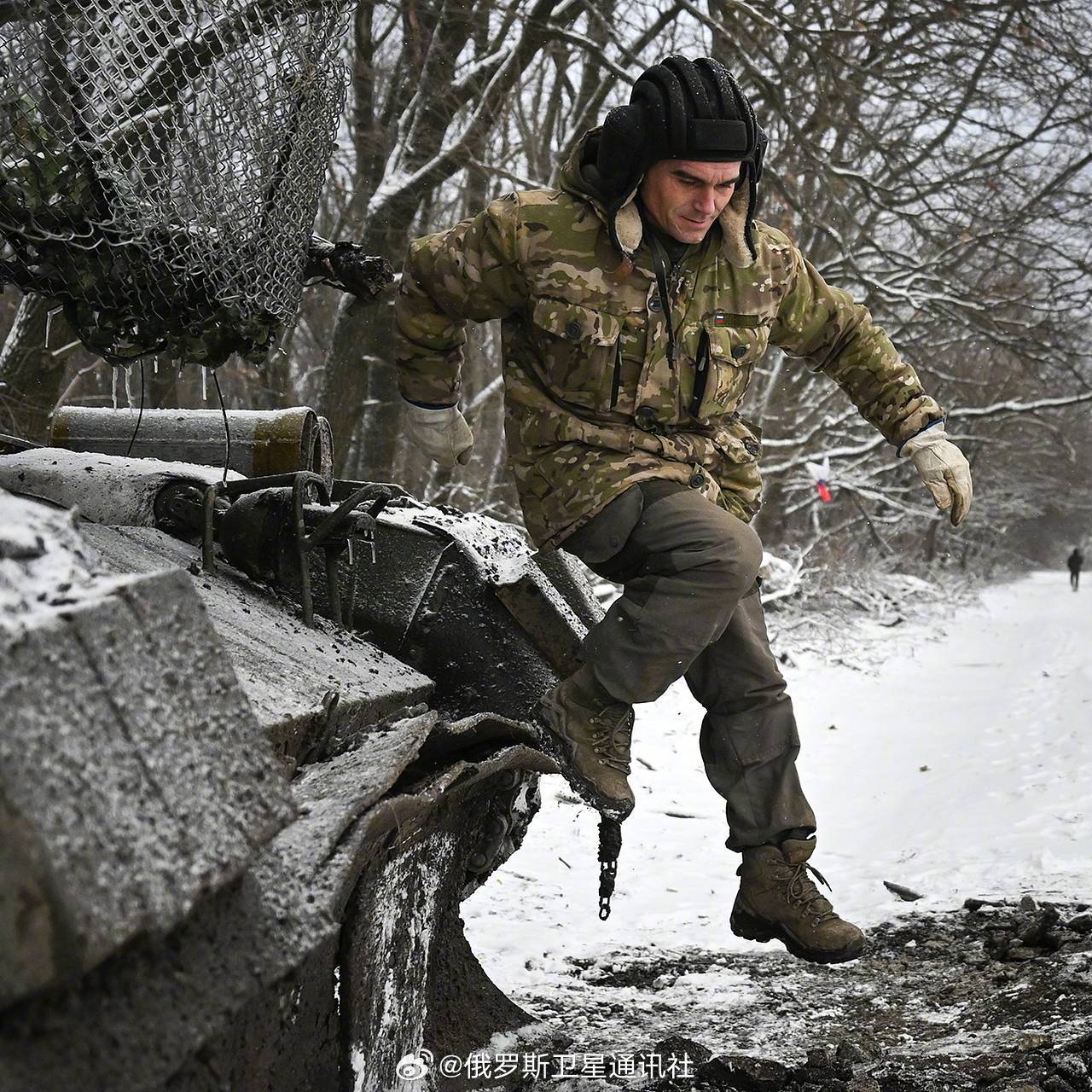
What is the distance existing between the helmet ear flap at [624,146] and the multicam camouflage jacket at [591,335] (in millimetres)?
58

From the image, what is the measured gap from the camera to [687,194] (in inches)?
107

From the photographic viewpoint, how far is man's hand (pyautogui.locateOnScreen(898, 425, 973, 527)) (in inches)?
115

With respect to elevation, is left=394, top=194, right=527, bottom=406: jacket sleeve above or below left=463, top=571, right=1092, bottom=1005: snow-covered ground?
above

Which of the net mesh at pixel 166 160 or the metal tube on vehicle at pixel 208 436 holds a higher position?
the net mesh at pixel 166 160

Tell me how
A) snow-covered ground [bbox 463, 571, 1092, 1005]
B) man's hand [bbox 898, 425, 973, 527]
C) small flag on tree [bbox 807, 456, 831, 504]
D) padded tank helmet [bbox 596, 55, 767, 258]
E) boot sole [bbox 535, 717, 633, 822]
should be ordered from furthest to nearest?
small flag on tree [bbox 807, 456, 831, 504]
snow-covered ground [bbox 463, 571, 1092, 1005]
man's hand [bbox 898, 425, 973, 527]
boot sole [bbox 535, 717, 633, 822]
padded tank helmet [bbox 596, 55, 767, 258]

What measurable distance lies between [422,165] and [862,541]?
17717 mm

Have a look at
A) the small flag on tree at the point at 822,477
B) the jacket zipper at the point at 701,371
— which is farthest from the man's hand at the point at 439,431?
the small flag on tree at the point at 822,477

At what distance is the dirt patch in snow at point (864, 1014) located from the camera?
105 inches

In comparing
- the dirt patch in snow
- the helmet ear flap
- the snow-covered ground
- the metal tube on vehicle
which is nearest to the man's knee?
the helmet ear flap

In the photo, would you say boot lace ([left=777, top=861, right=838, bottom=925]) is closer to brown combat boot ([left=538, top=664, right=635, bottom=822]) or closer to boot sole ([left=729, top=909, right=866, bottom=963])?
boot sole ([left=729, top=909, right=866, bottom=963])

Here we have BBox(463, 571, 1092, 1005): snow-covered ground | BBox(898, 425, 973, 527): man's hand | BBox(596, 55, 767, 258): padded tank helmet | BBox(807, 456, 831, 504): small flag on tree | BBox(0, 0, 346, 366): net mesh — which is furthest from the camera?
BBox(807, 456, 831, 504): small flag on tree

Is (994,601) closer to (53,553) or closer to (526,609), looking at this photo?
(526,609)

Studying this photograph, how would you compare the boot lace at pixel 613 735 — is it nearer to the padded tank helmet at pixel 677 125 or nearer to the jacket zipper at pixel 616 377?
the jacket zipper at pixel 616 377

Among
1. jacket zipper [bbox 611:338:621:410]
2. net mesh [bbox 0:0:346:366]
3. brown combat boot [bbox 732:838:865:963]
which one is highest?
net mesh [bbox 0:0:346:366]
